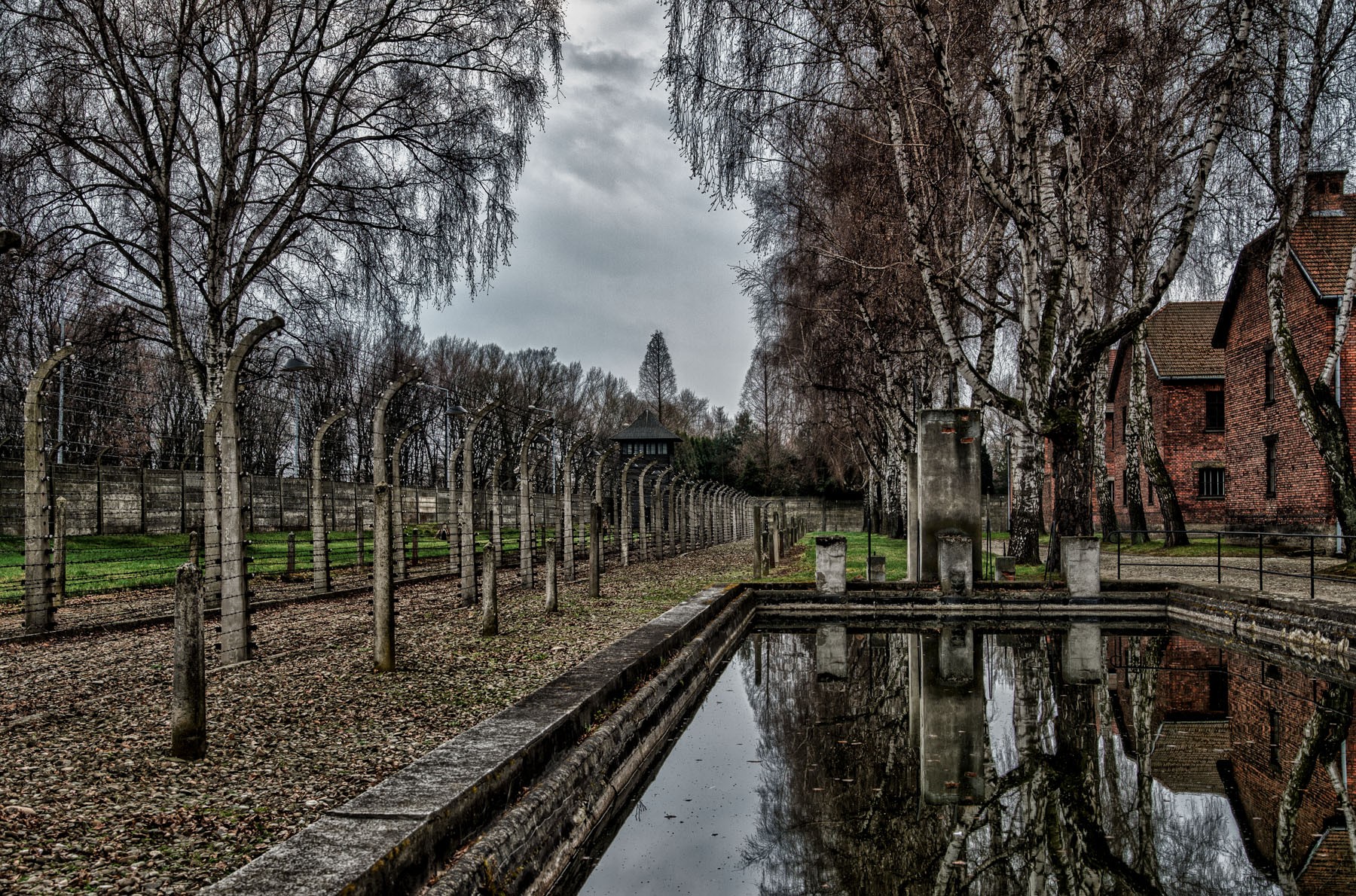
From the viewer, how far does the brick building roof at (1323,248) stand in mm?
21344

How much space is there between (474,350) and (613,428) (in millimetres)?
17790

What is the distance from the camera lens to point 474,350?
61.0m

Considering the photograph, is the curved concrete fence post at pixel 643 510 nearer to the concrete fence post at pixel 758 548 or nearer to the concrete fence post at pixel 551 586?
the concrete fence post at pixel 758 548

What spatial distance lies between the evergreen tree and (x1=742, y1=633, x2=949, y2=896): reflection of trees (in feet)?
265

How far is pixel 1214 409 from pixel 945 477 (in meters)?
25.3

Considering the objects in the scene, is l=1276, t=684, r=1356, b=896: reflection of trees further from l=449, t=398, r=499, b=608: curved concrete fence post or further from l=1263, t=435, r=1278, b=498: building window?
l=1263, t=435, r=1278, b=498: building window

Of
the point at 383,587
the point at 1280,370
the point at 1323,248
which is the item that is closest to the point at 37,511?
the point at 383,587

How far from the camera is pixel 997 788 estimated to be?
5.12 metres

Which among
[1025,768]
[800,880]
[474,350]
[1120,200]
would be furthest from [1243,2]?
[474,350]

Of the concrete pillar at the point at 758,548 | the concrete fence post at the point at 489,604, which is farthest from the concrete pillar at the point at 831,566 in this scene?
the concrete fence post at the point at 489,604

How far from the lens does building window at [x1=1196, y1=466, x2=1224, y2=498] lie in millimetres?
33500

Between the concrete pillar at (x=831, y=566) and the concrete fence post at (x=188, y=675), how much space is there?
33.3ft

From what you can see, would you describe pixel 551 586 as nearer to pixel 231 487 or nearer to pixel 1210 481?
pixel 231 487

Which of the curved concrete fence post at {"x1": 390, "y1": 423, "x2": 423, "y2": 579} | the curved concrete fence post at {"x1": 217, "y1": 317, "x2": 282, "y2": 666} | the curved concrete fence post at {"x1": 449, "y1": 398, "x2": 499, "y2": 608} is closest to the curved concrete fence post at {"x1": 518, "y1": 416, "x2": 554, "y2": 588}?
the curved concrete fence post at {"x1": 449, "y1": 398, "x2": 499, "y2": 608}
